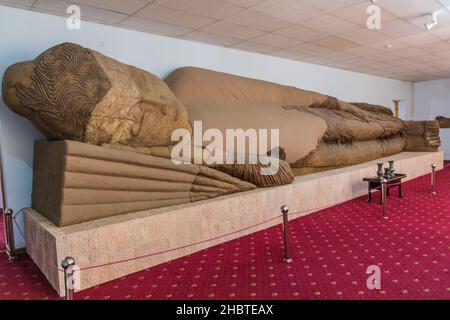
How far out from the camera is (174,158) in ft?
9.60

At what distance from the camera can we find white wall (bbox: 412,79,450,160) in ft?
30.0

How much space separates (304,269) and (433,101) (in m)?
9.12

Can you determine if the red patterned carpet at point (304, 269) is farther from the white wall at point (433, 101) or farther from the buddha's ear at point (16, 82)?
the white wall at point (433, 101)

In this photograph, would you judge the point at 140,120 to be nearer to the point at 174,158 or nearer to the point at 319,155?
the point at 174,158

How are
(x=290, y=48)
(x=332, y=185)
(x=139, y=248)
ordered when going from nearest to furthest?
(x=139, y=248)
(x=332, y=185)
(x=290, y=48)

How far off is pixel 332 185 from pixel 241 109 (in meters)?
1.46

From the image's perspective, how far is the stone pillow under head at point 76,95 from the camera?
7.96 ft

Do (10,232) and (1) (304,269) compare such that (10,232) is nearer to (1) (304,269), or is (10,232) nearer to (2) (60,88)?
(2) (60,88)

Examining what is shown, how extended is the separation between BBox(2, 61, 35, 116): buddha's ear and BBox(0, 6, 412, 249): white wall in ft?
1.35

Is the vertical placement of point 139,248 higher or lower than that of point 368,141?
lower

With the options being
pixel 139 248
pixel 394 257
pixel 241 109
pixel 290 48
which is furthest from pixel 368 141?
pixel 139 248

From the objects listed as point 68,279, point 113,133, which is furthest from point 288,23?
Answer: point 68,279

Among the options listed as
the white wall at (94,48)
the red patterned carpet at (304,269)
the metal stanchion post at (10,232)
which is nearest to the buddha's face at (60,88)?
the white wall at (94,48)

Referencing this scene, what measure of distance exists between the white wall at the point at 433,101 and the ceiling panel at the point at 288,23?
13.5ft
